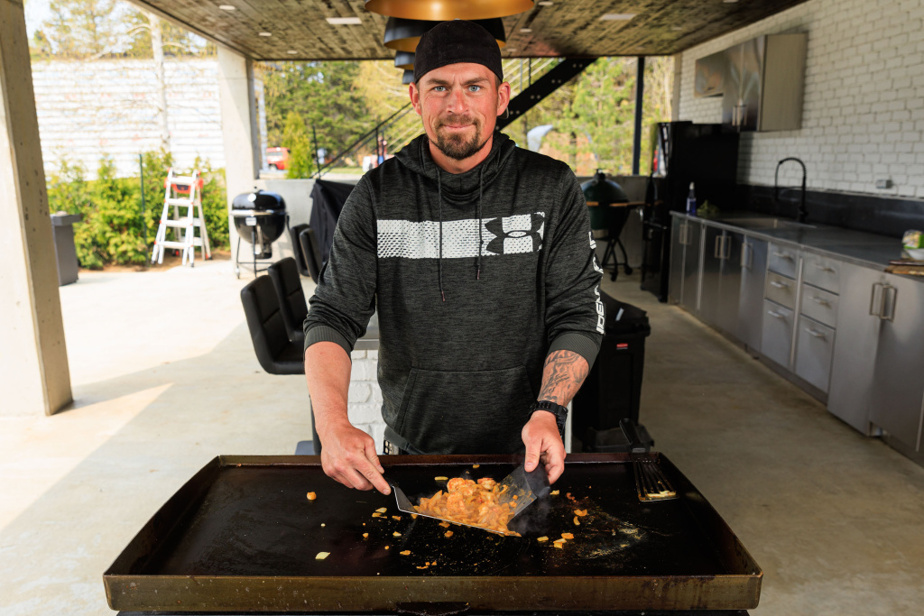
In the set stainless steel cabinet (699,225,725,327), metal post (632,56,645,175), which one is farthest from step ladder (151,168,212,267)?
stainless steel cabinet (699,225,725,327)

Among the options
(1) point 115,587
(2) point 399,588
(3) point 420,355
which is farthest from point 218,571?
(3) point 420,355

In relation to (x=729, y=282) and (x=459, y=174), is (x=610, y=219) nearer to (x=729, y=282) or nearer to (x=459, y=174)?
(x=729, y=282)

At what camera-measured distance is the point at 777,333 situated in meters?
5.24

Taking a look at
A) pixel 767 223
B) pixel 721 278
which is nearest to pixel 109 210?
pixel 721 278

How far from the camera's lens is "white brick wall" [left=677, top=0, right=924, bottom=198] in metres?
5.04

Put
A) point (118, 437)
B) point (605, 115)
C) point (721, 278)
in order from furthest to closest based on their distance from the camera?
point (605, 115)
point (721, 278)
point (118, 437)

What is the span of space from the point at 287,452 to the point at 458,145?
2.76 m

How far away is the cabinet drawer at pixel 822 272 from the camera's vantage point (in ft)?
14.4

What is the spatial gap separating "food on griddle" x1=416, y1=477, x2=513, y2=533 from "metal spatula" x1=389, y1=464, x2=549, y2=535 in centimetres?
1

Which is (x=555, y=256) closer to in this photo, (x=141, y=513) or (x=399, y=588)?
(x=399, y=588)

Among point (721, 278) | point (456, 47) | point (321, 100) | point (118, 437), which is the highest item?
point (321, 100)

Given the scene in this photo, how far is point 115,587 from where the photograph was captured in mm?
1119

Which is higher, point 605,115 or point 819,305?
point 605,115

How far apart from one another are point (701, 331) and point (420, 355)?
556 centimetres
